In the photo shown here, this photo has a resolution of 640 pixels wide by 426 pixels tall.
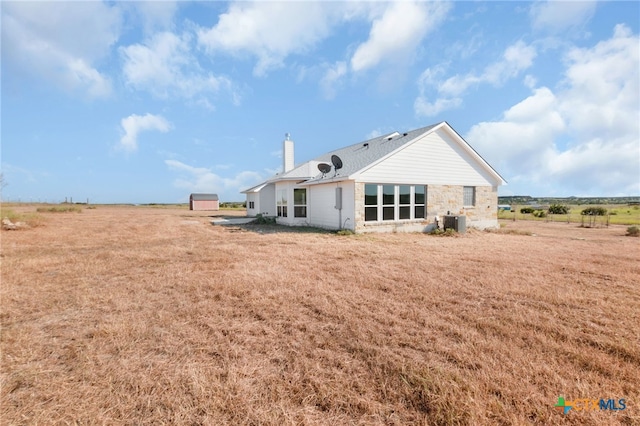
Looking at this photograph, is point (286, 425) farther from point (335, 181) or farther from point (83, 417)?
point (335, 181)

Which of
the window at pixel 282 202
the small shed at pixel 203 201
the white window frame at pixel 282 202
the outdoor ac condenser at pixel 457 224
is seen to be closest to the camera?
the outdoor ac condenser at pixel 457 224

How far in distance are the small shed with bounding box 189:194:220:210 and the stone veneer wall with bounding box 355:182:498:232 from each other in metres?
40.4

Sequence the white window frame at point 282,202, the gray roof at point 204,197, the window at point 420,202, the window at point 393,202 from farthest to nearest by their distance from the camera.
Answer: the gray roof at point 204,197 < the white window frame at point 282,202 < the window at point 420,202 < the window at point 393,202

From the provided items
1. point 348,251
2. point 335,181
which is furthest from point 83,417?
point 335,181

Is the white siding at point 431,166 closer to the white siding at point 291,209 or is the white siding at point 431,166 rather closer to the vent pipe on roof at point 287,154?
the white siding at point 291,209

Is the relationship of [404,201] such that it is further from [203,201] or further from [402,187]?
[203,201]

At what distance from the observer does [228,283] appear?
18.8 feet

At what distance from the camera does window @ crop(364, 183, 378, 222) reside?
45.0 feet

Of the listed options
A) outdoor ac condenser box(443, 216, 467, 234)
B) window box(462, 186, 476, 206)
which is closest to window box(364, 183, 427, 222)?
outdoor ac condenser box(443, 216, 467, 234)

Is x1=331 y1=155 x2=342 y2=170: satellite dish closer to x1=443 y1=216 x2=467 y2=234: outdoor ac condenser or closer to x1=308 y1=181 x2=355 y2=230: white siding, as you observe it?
x1=308 y1=181 x2=355 y2=230: white siding

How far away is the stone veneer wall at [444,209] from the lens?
13478mm

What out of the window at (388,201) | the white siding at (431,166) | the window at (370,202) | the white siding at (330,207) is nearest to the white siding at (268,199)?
the white siding at (330,207)

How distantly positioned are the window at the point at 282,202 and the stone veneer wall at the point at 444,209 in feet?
22.9

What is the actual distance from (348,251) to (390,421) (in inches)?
274
